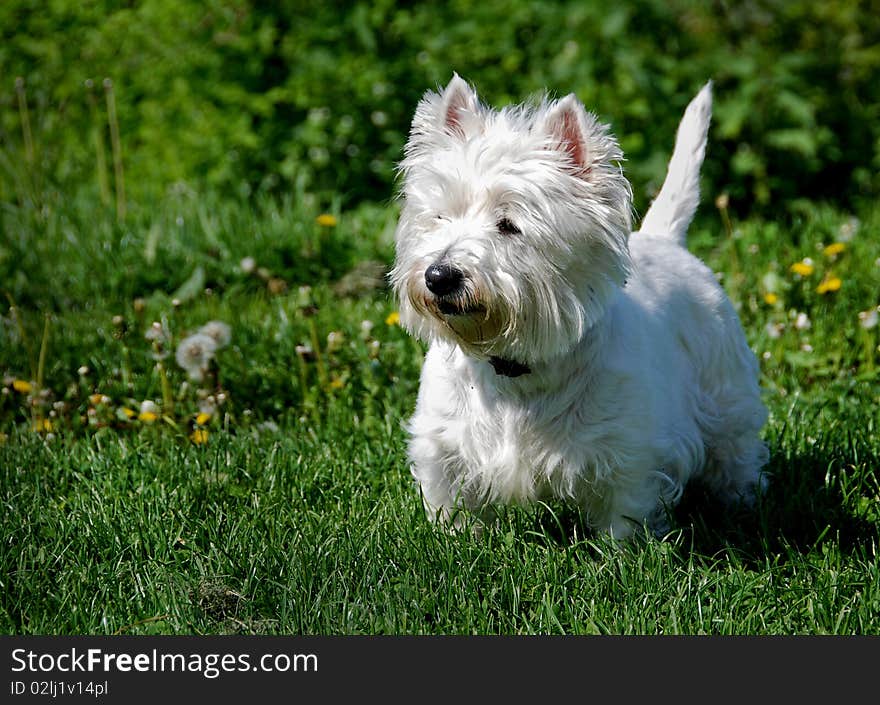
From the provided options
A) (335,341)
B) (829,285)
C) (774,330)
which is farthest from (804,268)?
(335,341)

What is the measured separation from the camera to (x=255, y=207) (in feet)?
20.0

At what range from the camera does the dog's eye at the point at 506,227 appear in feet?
9.48

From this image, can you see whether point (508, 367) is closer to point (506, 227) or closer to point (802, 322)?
point (506, 227)

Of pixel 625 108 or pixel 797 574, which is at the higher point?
pixel 625 108

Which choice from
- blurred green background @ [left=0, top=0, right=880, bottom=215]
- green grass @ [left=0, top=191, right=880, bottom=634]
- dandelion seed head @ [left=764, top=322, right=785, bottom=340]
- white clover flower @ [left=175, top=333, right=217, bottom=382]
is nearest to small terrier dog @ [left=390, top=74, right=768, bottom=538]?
green grass @ [left=0, top=191, right=880, bottom=634]

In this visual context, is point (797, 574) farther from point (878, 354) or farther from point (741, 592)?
point (878, 354)

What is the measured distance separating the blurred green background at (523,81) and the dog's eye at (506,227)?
312 cm

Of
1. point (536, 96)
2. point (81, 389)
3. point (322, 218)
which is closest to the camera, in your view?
point (536, 96)

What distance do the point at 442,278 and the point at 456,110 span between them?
0.56 meters

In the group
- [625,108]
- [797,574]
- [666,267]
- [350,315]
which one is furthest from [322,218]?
[797,574]

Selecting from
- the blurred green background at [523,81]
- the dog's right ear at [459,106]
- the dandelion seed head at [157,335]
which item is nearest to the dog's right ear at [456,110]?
the dog's right ear at [459,106]

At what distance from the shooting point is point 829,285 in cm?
461

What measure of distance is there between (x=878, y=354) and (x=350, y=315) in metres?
2.16

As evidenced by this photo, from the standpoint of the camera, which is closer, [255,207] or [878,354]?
[878,354]
